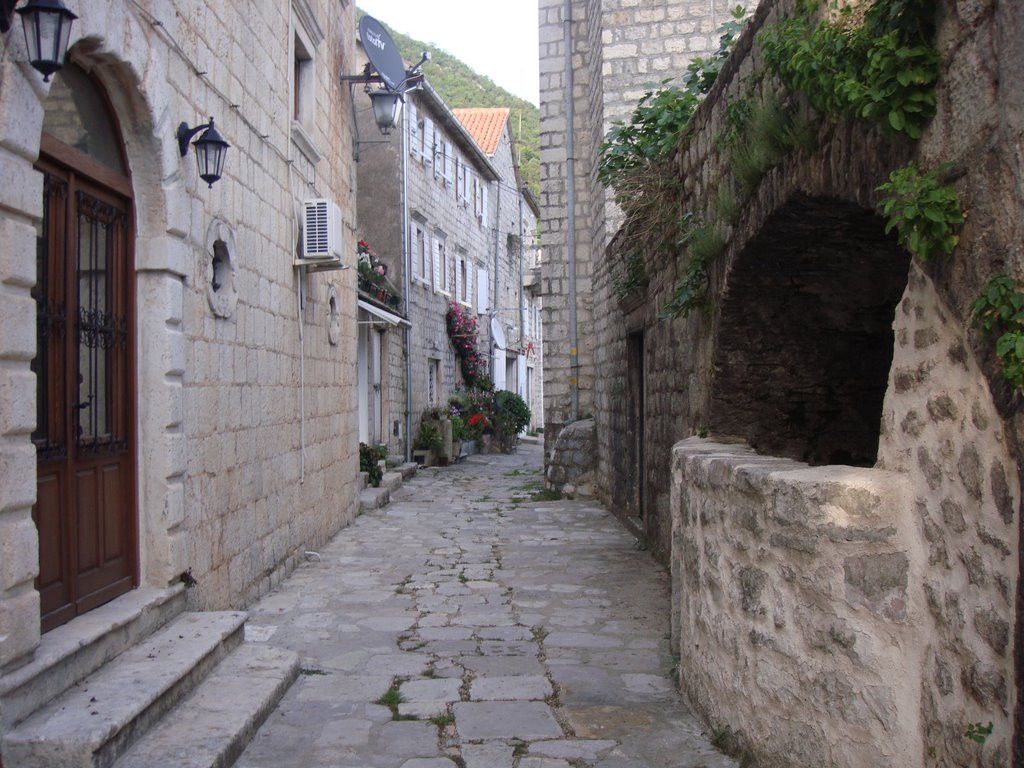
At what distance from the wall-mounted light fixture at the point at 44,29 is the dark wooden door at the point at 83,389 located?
24.1 inches

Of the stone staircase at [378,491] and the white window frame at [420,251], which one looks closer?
the stone staircase at [378,491]

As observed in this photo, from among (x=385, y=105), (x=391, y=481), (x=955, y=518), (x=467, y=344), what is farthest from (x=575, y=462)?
(x=955, y=518)

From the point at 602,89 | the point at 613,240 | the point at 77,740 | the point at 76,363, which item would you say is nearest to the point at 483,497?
the point at 613,240

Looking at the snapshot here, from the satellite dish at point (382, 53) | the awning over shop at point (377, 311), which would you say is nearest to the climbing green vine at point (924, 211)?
the satellite dish at point (382, 53)

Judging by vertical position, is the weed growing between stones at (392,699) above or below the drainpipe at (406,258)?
below

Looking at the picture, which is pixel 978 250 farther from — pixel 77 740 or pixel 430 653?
pixel 430 653

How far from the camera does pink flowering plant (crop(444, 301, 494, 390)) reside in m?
21.2

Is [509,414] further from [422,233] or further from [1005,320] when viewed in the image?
[1005,320]

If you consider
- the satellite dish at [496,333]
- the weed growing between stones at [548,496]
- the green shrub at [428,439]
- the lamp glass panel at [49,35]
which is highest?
the satellite dish at [496,333]

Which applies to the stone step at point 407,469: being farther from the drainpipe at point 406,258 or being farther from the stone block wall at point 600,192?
the stone block wall at point 600,192

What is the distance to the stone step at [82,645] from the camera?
3088mm

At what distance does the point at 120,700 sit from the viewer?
11.1 ft

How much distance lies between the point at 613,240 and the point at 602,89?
2491 mm

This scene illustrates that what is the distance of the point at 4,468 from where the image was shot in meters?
3.07
